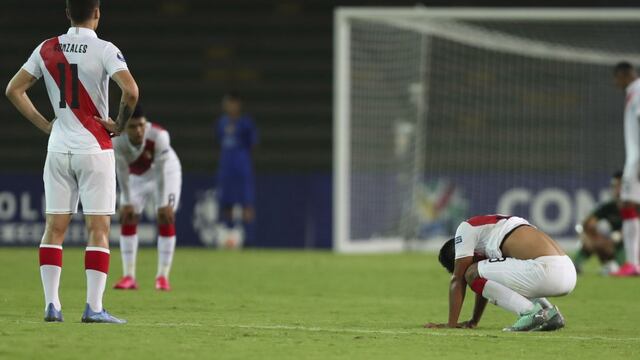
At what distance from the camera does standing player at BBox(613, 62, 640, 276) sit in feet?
47.4

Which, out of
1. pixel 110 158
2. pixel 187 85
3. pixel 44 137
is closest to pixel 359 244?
pixel 187 85

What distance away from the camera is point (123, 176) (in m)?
12.0

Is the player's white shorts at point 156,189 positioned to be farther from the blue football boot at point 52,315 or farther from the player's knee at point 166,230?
the blue football boot at point 52,315

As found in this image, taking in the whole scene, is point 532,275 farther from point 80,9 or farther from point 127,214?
point 127,214

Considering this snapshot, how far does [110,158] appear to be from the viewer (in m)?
8.27

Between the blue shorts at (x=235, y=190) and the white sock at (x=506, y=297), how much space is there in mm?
10854

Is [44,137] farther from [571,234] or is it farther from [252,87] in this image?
[571,234]

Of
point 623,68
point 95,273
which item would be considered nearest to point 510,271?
point 95,273

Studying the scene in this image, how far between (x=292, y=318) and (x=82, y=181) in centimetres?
200

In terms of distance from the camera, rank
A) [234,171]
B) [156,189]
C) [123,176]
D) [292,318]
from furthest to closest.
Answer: [234,171] → [156,189] → [123,176] → [292,318]

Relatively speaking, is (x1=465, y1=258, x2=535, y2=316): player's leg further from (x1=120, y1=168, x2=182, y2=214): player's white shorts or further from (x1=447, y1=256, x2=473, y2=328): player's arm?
(x1=120, y1=168, x2=182, y2=214): player's white shorts

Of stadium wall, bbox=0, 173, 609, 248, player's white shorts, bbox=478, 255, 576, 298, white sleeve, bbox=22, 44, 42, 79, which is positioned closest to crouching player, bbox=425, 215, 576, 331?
player's white shorts, bbox=478, 255, 576, 298

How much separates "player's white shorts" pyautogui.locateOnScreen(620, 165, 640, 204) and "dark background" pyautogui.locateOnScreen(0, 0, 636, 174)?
23.2 feet

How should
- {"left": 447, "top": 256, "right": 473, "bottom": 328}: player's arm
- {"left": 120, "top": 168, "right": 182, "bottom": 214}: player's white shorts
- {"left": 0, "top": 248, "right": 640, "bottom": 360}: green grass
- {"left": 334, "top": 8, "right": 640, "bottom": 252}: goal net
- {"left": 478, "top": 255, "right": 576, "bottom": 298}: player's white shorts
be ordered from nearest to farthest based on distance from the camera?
1. {"left": 0, "top": 248, "right": 640, "bottom": 360}: green grass
2. {"left": 447, "top": 256, "right": 473, "bottom": 328}: player's arm
3. {"left": 478, "top": 255, "right": 576, "bottom": 298}: player's white shorts
4. {"left": 120, "top": 168, "right": 182, "bottom": 214}: player's white shorts
5. {"left": 334, "top": 8, "right": 640, "bottom": 252}: goal net
